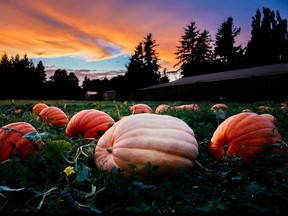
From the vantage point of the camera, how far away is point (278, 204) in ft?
5.81

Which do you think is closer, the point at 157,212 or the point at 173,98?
the point at 157,212

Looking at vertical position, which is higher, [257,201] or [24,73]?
[24,73]

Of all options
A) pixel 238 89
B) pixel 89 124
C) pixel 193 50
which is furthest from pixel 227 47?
pixel 89 124

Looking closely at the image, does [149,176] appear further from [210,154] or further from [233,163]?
[210,154]

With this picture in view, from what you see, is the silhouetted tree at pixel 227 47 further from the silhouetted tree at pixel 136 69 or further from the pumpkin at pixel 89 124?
the pumpkin at pixel 89 124

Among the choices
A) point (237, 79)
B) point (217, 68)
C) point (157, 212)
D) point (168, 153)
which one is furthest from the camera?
point (217, 68)

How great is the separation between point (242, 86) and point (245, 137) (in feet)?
75.9

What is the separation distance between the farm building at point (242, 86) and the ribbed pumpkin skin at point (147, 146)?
2108 cm

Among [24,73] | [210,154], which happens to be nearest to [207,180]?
[210,154]

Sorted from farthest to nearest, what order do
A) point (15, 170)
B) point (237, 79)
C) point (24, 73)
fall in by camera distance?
1. point (24, 73)
2. point (237, 79)
3. point (15, 170)

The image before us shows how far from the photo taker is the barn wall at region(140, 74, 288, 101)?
2175 cm

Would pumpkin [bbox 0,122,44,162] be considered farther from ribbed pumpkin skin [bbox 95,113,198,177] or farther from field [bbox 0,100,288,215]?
ribbed pumpkin skin [bbox 95,113,198,177]

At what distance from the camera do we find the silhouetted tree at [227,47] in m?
59.2

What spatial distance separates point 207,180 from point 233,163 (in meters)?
0.36
